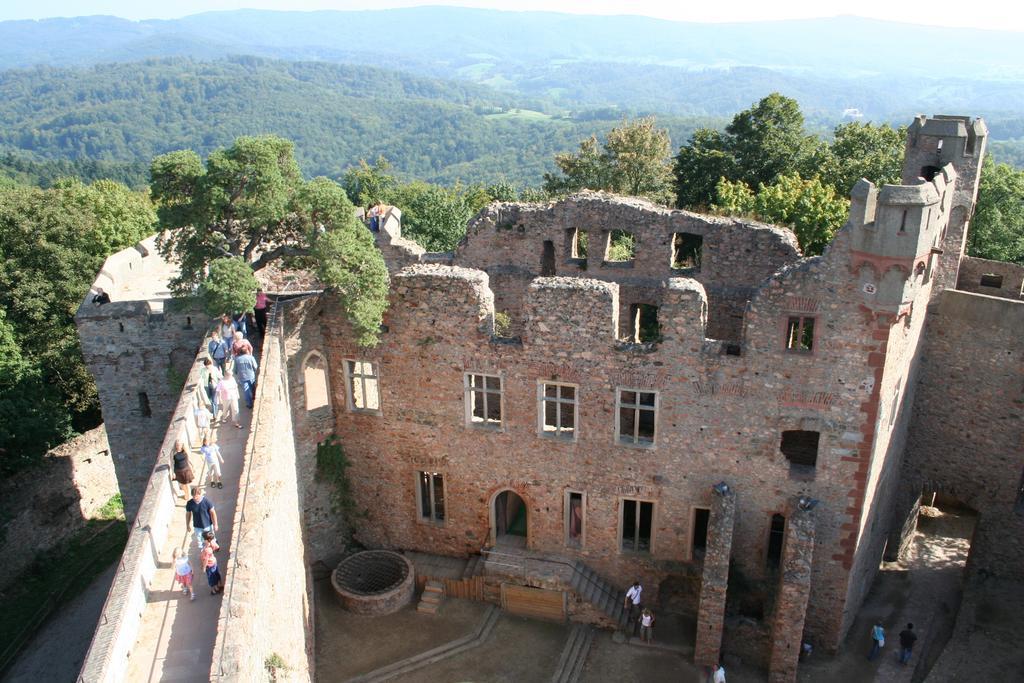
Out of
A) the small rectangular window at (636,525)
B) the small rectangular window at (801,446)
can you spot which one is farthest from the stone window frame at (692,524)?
the small rectangular window at (801,446)

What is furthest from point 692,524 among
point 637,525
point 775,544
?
point 775,544

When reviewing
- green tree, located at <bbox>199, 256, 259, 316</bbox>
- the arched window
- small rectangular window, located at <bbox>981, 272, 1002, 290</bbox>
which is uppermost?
green tree, located at <bbox>199, 256, 259, 316</bbox>

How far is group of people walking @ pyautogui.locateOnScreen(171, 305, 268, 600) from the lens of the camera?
14594mm

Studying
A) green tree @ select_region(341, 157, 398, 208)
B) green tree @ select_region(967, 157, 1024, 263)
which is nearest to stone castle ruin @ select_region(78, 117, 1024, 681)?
green tree @ select_region(967, 157, 1024, 263)

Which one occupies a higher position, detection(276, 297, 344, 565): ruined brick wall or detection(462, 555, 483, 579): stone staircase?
detection(276, 297, 344, 565): ruined brick wall

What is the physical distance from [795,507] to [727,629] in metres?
3.94

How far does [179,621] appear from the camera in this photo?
45.1ft

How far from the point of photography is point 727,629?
71.6ft

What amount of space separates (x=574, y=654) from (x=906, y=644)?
29.3 feet

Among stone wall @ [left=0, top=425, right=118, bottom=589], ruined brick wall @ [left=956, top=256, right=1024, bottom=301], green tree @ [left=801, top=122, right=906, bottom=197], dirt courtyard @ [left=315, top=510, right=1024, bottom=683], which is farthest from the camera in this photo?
green tree @ [left=801, top=122, right=906, bottom=197]

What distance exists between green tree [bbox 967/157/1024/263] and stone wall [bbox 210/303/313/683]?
32682mm

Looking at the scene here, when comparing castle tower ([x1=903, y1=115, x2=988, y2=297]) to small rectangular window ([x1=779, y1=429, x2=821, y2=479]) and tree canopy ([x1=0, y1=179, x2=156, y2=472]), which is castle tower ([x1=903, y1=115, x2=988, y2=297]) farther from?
tree canopy ([x1=0, y1=179, x2=156, y2=472])

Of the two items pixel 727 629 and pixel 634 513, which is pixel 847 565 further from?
pixel 634 513

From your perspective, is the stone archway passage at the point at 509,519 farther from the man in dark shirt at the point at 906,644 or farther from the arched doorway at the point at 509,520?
the man in dark shirt at the point at 906,644
